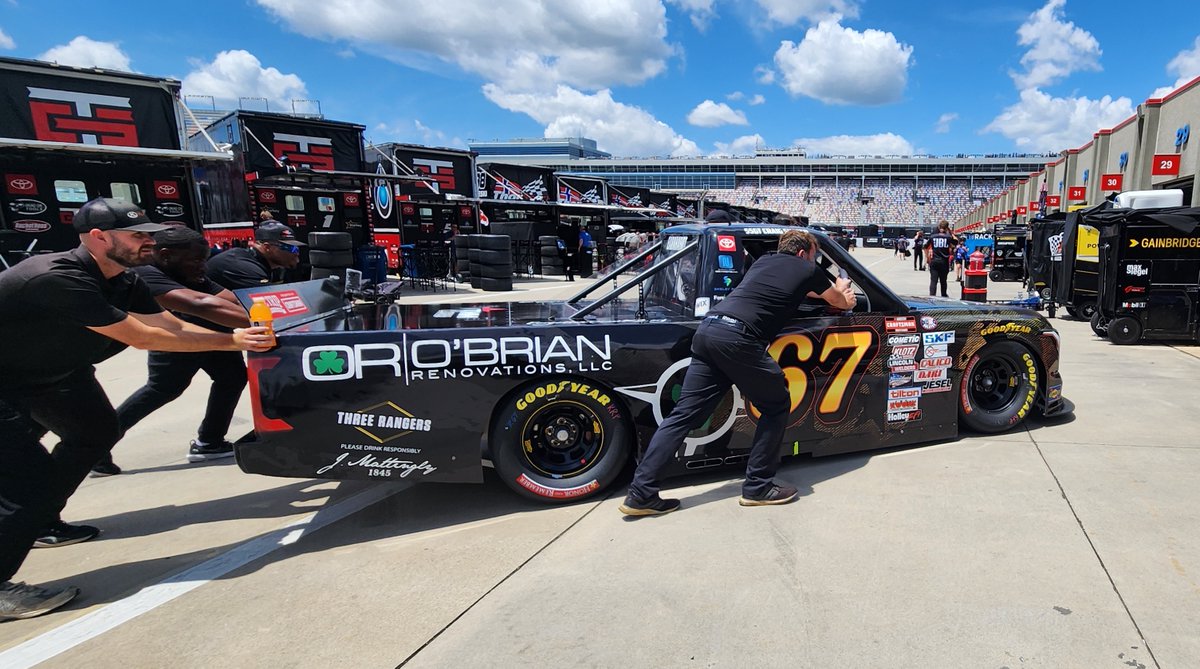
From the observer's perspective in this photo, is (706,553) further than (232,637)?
Yes

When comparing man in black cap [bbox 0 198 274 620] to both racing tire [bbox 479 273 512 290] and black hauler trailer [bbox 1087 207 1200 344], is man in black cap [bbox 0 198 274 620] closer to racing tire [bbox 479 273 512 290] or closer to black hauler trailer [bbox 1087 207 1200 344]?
black hauler trailer [bbox 1087 207 1200 344]

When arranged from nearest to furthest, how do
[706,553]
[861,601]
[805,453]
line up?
[861,601]
[706,553]
[805,453]

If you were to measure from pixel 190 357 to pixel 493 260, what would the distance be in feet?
39.6

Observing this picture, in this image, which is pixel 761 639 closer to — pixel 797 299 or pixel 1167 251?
pixel 797 299

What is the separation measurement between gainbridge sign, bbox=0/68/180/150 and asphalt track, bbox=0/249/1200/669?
11759 millimetres

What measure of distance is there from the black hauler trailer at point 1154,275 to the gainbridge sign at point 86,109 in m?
17.4

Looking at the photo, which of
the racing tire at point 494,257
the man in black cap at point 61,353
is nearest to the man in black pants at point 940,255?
the racing tire at point 494,257

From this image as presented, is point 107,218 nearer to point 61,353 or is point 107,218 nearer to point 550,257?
point 61,353

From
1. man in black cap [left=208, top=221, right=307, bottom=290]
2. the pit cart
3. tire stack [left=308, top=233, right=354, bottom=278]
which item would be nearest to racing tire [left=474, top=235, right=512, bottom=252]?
tire stack [left=308, top=233, right=354, bottom=278]

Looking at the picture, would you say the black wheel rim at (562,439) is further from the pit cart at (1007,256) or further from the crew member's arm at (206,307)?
the pit cart at (1007,256)

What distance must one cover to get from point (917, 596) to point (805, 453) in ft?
4.64

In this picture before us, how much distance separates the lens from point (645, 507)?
11.0 ft

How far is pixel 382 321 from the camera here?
12.6ft

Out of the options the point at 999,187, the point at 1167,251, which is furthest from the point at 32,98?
the point at 999,187
